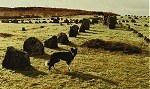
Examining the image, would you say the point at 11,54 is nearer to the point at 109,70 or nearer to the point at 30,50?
the point at 30,50

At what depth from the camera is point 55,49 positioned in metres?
30.9

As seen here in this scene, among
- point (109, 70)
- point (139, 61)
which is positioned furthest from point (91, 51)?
point (109, 70)

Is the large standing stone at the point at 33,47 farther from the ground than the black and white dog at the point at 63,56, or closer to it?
closer to it

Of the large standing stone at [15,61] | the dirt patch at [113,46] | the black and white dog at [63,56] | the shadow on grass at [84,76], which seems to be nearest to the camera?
the shadow on grass at [84,76]

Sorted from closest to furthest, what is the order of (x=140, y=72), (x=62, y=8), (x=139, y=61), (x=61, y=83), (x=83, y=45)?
(x=61, y=83)
(x=140, y=72)
(x=139, y=61)
(x=83, y=45)
(x=62, y=8)

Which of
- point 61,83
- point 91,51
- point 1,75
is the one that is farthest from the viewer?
point 91,51

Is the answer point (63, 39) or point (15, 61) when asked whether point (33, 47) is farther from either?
point (63, 39)

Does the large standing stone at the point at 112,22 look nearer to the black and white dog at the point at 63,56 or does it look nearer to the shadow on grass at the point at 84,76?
the black and white dog at the point at 63,56

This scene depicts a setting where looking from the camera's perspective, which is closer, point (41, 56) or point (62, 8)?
point (41, 56)

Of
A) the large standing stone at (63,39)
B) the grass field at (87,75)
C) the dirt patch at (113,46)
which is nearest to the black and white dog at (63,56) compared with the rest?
the grass field at (87,75)

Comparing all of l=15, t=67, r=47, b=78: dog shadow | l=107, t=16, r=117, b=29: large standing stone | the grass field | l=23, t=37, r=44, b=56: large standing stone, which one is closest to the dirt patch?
the grass field

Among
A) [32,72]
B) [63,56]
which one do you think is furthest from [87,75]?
[32,72]

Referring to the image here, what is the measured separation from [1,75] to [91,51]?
1100 centimetres

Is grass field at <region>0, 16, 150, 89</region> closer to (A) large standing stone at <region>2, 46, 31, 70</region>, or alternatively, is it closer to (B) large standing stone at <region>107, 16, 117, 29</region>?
(A) large standing stone at <region>2, 46, 31, 70</region>
